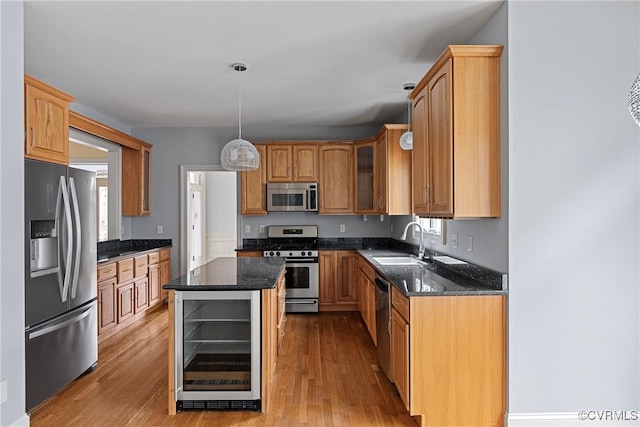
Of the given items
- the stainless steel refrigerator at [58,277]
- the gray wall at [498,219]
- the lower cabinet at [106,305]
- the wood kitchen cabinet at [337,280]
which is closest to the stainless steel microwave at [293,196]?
the wood kitchen cabinet at [337,280]

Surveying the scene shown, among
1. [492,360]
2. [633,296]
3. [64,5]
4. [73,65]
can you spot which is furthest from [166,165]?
[633,296]

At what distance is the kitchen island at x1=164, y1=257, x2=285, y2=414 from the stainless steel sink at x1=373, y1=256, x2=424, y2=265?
1.47m

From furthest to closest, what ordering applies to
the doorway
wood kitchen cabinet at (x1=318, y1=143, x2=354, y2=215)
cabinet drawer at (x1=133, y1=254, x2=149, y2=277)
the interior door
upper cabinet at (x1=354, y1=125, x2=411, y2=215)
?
the doorway → the interior door → wood kitchen cabinet at (x1=318, y1=143, x2=354, y2=215) → cabinet drawer at (x1=133, y1=254, x2=149, y2=277) → upper cabinet at (x1=354, y1=125, x2=411, y2=215)

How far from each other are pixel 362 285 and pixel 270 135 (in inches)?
103

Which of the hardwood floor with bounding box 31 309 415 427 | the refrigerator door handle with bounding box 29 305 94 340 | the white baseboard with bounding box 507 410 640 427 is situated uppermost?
the refrigerator door handle with bounding box 29 305 94 340

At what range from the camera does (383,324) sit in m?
3.18

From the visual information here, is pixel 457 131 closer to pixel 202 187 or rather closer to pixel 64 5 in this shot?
pixel 64 5

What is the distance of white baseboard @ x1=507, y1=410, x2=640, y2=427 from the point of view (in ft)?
7.81

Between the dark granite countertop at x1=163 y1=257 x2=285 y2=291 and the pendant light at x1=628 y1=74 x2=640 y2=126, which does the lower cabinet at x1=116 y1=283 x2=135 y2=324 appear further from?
the pendant light at x1=628 y1=74 x2=640 y2=126

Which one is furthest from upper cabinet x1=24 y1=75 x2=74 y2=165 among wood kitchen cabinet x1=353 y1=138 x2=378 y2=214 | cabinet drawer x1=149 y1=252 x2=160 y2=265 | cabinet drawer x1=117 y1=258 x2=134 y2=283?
wood kitchen cabinet x1=353 y1=138 x2=378 y2=214

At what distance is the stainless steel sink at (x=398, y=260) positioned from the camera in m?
3.88

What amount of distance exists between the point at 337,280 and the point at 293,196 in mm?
1306

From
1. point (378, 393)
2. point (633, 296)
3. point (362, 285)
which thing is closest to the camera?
point (633, 296)

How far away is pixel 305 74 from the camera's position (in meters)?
3.66
